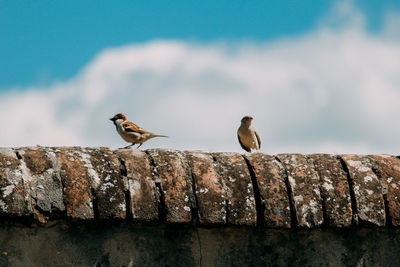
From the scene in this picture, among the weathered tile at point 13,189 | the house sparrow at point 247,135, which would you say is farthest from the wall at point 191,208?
the house sparrow at point 247,135

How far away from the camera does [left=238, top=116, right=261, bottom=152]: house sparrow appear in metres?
9.87

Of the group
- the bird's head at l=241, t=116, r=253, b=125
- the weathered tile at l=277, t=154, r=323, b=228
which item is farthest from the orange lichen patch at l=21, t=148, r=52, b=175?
the bird's head at l=241, t=116, r=253, b=125

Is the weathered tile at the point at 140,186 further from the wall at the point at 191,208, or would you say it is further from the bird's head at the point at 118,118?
the bird's head at the point at 118,118

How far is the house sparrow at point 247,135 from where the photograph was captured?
9867 mm

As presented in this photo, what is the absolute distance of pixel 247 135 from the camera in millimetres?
9938

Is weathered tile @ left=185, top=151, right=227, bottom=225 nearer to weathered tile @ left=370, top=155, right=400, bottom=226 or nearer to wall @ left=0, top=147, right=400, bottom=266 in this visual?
wall @ left=0, top=147, right=400, bottom=266

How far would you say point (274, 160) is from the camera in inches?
173

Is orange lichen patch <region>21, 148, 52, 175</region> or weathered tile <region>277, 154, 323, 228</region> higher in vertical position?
orange lichen patch <region>21, 148, 52, 175</region>

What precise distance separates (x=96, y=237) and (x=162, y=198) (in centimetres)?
45

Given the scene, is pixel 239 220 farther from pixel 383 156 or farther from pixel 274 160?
pixel 383 156

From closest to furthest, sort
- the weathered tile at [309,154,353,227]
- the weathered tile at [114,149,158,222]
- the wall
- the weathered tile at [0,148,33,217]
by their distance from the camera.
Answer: the weathered tile at [0,148,33,217], the wall, the weathered tile at [114,149,158,222], the weathered tile at [309,154,353,227]

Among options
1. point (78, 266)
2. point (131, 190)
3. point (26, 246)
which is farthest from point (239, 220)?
point (26, 246)

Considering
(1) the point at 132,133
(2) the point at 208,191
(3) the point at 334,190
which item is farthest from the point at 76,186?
(1) the point at 132,133

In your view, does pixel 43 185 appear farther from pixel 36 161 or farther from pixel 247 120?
pixel 247 120
